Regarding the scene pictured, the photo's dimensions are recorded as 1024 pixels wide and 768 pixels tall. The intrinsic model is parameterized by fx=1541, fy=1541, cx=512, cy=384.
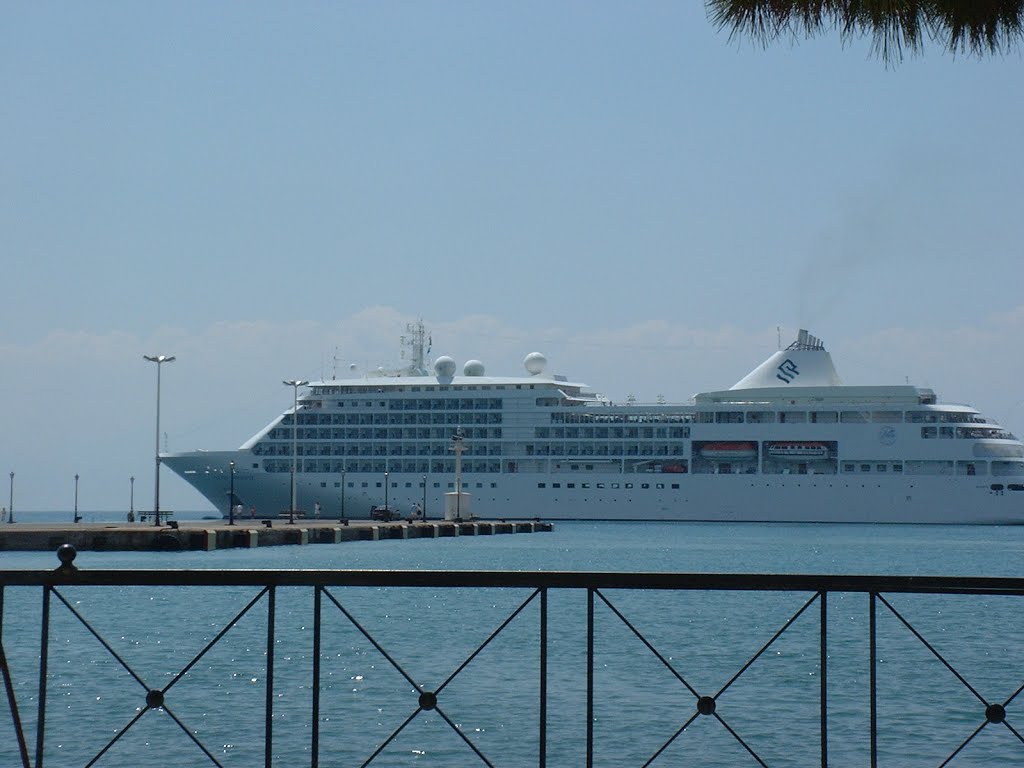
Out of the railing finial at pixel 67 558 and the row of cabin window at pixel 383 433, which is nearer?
the railing finial at pixel 67 558

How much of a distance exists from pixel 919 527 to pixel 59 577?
6627 cm

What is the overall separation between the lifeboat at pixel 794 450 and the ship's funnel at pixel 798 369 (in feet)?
14.4

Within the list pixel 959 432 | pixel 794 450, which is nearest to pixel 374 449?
pixel 794 450

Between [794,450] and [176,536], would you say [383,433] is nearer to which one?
[794,450]

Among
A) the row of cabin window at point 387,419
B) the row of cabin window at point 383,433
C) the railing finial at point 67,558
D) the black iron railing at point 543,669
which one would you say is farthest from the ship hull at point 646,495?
the railing finial at point 67,558

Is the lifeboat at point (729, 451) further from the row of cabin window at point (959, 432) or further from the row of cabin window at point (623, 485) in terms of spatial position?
the row of cabin window at point (959, 432)

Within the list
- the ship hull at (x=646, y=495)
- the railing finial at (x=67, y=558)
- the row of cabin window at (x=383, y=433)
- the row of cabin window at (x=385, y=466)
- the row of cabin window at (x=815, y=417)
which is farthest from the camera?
the row of cabin window at (x=385, y=466)

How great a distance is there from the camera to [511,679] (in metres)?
16.8

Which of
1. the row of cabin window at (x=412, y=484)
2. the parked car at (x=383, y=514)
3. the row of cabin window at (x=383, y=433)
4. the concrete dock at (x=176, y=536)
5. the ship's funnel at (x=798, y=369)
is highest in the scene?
the ship's funnel at (x=798, y=369)

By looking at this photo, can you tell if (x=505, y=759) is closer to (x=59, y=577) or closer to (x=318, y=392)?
(x=59, y=577)

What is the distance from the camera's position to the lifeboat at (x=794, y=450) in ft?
221

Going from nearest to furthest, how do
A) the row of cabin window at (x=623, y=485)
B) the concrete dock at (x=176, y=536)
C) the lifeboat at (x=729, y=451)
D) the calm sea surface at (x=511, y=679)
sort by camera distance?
the calm sea surface at (x=511, y=679) < the concrete dock at (x=176, y=536) < the lifeboat at (x=729, y=451) < the row of cabin window at (x=623, y=485)

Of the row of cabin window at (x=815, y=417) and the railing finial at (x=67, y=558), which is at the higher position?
the row of cabin window at (x=815, y=417)

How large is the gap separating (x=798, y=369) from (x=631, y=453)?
9152 mm
